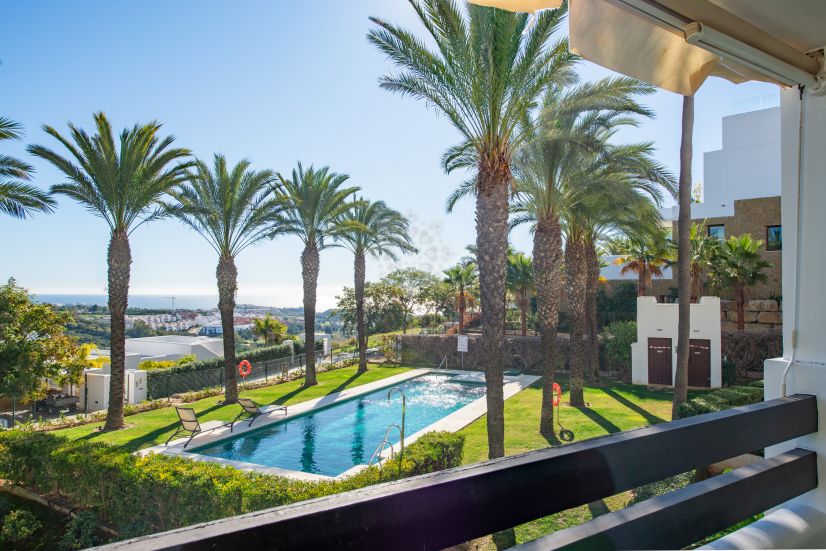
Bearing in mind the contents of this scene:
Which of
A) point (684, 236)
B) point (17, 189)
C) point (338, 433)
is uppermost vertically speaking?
point (17, 189)

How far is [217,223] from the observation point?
16.8 meters

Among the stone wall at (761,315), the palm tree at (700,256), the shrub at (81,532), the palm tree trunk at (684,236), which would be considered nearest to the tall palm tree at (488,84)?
the palm tree trunk at (684,236)

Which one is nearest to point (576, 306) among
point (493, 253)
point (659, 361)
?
point (659, 361)

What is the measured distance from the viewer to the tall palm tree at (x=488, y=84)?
332 inches

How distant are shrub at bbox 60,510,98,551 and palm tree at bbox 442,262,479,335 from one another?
22.9 m

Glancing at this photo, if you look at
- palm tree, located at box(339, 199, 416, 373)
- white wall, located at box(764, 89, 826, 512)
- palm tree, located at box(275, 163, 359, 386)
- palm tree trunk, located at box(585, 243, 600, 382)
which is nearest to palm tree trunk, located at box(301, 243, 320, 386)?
palm tree, located at box(275, 163, 359, 386)

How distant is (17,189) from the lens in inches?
464

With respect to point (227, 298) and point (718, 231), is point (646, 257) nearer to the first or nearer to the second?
point (718, 231)

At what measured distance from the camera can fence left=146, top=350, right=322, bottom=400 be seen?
17250mm

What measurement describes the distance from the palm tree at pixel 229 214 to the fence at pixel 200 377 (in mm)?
2491

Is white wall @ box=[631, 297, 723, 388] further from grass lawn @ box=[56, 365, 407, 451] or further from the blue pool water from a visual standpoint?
grass lawn @ box=[56, 365, 407, 451]

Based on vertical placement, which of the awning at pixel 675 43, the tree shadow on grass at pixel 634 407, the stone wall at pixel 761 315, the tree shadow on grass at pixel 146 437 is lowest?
the tree shadow on grass at pixel 146 437

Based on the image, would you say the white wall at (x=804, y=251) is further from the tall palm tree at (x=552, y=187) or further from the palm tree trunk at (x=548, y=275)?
the palm tree trunk at (x=548, y=275)

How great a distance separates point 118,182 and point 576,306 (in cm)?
1363
